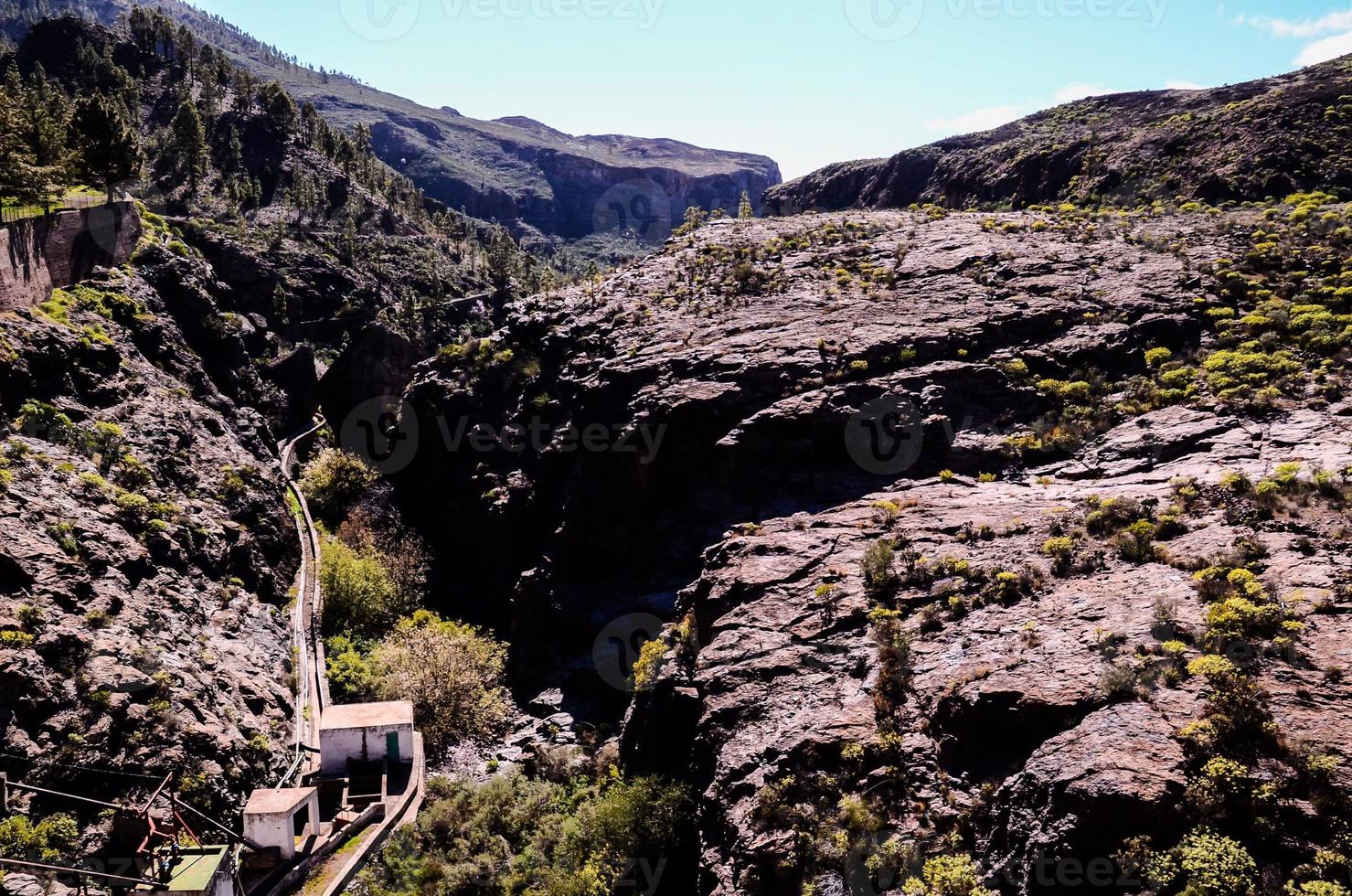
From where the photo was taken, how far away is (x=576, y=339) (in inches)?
2162

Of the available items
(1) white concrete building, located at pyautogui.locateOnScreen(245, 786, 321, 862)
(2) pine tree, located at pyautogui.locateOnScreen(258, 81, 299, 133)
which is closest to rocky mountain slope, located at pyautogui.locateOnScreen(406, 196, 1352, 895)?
(1) white concrete building, located at pyautogui.locateOnScreen(245, 786, 321, 862)

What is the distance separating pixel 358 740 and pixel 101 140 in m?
48.8

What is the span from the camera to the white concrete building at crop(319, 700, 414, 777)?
34094mm

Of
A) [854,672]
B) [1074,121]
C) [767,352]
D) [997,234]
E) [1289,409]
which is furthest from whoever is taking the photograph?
[1074,121]

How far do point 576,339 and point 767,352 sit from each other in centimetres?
1661

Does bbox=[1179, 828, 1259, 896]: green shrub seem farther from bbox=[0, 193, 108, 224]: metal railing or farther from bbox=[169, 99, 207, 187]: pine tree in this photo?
bbox=[169, 99, 207, 187]: pine tree

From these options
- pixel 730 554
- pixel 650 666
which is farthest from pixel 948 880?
pixel 730 554

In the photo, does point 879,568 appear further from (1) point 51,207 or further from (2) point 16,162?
(1) point 51,207

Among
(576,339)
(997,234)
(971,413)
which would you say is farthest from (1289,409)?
(576,339)

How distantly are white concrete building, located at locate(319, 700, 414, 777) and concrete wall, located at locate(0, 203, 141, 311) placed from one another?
86.8 feet

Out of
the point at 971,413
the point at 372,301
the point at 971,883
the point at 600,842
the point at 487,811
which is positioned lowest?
the point at 487,811

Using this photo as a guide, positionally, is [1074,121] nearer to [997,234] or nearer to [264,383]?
[997,234]

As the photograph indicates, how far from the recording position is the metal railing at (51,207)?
4241cm

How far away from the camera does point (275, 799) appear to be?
2805cm
